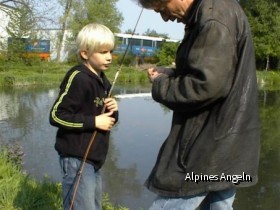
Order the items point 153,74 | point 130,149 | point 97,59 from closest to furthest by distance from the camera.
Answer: point 153,74
point 97,59
point 130,149

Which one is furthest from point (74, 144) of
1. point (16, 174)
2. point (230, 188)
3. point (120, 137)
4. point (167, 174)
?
point (120, 137)

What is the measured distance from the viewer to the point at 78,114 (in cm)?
291

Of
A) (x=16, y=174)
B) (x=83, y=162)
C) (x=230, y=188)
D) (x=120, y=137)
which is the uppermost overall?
(x=230, y=188)

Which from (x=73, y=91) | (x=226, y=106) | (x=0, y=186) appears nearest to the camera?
(x=226, y=106)

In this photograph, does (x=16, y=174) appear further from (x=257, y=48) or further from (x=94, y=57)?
(x=257, y=48)

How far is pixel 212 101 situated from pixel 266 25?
37662 millimetres

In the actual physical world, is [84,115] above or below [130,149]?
above

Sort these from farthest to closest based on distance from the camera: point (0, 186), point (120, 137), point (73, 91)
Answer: point (120, 137), point (0, 186), point (73, 91)

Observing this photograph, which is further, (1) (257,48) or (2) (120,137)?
(1) (257,48)

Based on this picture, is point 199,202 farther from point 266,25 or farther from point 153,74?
point 266,25

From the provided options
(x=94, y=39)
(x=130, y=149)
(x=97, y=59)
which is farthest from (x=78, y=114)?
(x=130, y=149)

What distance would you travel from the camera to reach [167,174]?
2135 millimetres

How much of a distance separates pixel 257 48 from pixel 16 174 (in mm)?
35096

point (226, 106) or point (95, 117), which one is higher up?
point (226, 106)
